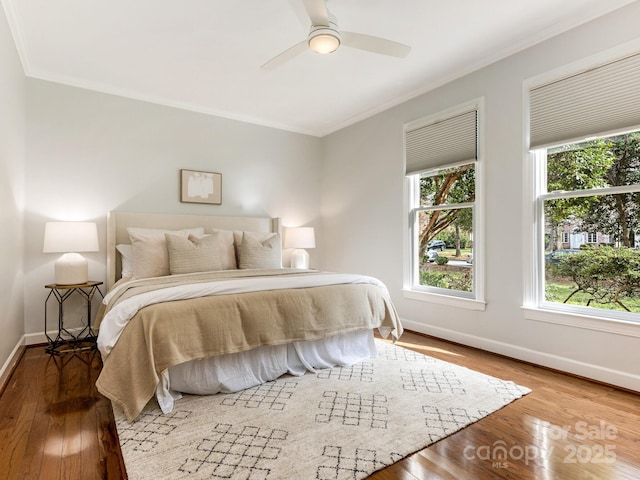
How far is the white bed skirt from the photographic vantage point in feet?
7.36

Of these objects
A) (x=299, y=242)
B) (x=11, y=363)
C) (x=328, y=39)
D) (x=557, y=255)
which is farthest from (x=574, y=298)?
(x=11, y=363)

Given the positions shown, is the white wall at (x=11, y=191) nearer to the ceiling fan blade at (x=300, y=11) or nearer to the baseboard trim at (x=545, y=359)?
the ceiling fan blade at (x=300, y=11)

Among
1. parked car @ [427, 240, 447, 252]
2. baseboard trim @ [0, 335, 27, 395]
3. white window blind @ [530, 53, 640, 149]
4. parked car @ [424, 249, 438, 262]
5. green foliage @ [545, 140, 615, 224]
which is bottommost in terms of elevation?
baseboard trim @ [0, 335, 27, 395]

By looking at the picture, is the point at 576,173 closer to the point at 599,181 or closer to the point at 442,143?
the point at 599,181

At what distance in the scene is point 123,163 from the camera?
3.93 m

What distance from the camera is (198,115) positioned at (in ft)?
14.4

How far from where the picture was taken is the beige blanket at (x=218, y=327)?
1.99 m

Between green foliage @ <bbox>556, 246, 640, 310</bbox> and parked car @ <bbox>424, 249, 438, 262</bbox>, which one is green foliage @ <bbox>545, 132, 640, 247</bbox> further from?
parked car @ <bbox>424, 249, 438, 262</bbox>

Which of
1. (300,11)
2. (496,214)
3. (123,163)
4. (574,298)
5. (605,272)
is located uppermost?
(300,11)

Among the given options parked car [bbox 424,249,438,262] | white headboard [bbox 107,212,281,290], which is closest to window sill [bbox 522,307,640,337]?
parked car [bbox 424,249,438,262]

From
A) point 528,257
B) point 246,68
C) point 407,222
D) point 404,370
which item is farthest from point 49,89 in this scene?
point 528,257

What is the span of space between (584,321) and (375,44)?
249 centimetres

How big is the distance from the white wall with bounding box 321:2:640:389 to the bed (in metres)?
0.93

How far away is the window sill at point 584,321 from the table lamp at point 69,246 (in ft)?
12.9
